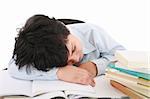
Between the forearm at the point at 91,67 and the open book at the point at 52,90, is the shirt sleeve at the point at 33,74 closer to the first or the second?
the open book at the point at 52,90

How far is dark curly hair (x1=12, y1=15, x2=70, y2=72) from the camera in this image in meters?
1.05

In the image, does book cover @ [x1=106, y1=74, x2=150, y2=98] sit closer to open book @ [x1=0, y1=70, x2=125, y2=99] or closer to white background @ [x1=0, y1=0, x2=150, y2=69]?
open book @ [x1=0, y1=70, x2=125, y2=99]

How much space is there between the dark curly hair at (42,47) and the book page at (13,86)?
0.06 metres

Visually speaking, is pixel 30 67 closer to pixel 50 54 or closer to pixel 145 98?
pixel 50 54

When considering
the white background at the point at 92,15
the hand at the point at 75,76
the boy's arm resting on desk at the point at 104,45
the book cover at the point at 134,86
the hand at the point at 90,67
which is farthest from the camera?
the white background at the point at 92,15

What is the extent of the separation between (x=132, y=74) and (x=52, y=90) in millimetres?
218

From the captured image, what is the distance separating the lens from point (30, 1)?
5.82 feet

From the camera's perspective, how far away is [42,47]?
1.04 metres

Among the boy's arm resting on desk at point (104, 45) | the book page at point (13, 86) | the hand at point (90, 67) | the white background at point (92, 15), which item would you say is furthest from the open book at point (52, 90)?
the white background at point (92, 15)

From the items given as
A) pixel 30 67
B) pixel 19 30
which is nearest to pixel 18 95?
pixel 30 67

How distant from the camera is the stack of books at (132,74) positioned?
0.86 m

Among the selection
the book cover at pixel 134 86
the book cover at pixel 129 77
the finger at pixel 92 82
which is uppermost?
the book cover at pixel 129 77

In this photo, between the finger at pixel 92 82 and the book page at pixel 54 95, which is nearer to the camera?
the book page at pixel 54 95

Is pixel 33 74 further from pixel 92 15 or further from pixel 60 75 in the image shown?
pixel 92 15
